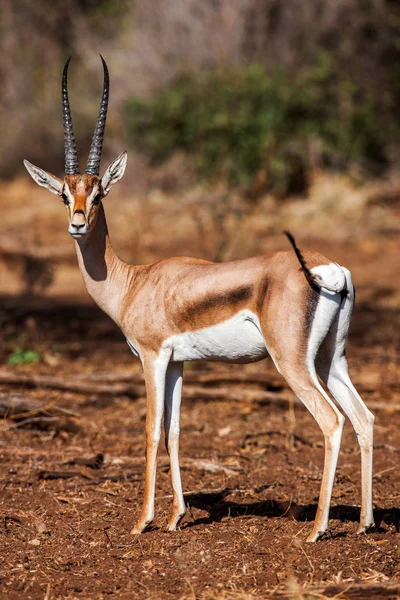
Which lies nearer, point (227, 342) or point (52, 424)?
point (227, 342)

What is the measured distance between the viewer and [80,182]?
561 cm

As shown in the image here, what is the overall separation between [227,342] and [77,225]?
1235mm

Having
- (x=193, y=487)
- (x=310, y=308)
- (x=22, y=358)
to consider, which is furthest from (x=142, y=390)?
(x=310, y=308)

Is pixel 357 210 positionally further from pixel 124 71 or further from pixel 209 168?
pixel 124 71

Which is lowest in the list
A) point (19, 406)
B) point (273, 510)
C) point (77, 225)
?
point (273, 510)

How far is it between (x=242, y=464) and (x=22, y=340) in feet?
15.7

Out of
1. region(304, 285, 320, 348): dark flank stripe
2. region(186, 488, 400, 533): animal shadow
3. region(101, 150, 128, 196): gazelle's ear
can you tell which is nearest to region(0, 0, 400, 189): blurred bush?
region(101, 150, 128, 196): gazelle's ear

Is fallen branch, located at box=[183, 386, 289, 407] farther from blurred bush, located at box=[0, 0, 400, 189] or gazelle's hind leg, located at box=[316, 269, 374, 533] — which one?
blurred bush, located at box=[0, 0, 400, 189]

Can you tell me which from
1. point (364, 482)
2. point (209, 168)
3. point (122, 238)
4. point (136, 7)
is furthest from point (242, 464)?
point (136, 7)

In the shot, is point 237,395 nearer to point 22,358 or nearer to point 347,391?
point 22,358

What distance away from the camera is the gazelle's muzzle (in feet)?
17.5

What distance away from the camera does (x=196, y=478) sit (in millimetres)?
6664

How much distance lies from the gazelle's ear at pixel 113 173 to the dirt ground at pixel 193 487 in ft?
7.52

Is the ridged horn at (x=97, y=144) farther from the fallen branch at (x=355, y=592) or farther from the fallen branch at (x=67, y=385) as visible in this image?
the fallen branch at (x=355, y=592)
